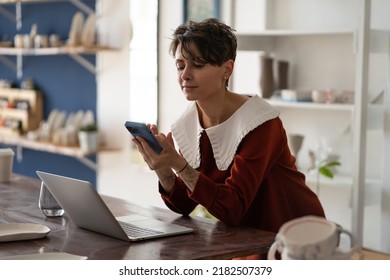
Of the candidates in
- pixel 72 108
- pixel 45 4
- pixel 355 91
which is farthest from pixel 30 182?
pixel 45 4

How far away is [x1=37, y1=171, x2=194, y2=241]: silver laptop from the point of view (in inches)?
81.0

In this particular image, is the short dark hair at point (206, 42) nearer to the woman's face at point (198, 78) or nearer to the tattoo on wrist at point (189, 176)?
the woman's face at point (198, 78)

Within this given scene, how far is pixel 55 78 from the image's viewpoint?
582 cm

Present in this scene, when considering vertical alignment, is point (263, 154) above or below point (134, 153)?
above

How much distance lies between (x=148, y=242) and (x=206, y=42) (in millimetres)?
680

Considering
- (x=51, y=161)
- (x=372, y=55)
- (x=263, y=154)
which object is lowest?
(x=51, y=161)

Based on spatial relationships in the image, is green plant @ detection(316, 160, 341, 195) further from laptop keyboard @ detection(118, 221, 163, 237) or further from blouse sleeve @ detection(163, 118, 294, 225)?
laptop keyboard @ detection(118, 221, 163, 237)

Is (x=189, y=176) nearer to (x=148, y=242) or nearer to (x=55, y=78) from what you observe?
(x=148, y=242)

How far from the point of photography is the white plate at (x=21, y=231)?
2.04 m

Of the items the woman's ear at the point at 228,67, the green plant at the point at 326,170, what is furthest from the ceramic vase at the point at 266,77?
the woman's ear at the point at 228,67

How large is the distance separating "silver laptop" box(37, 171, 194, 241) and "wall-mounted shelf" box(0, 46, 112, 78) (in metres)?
2.87
